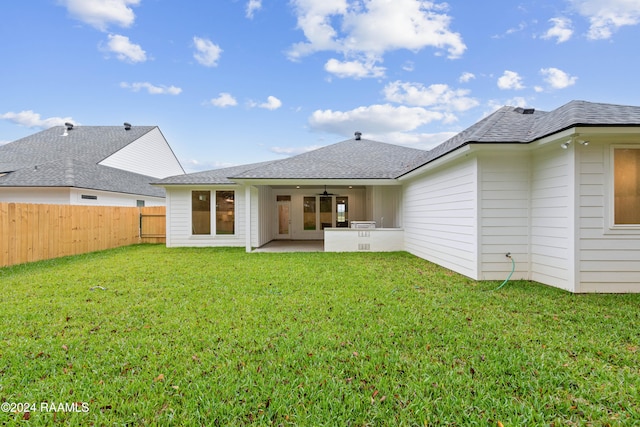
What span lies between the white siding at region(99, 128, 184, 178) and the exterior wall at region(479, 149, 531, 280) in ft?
66.2

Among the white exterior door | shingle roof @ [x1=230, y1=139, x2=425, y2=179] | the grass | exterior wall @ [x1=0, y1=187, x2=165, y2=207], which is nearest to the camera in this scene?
the grass

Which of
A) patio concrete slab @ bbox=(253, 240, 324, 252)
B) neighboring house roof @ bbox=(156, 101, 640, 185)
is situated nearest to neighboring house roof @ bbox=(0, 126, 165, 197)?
neighboring house roof @ bbox=(156, 101, 640, 185)

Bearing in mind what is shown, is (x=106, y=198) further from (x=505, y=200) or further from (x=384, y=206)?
(x=505, y=200)

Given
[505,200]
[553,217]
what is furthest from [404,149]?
[553,217]

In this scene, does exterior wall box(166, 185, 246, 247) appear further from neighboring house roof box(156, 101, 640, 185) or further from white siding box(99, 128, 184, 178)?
white siding box(99, 128, 184, 178)

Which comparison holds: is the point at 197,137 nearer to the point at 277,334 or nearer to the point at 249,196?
the point at 249,196

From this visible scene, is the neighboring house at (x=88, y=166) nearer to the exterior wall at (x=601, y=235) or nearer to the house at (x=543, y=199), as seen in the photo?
the house at (x=543, y=199)

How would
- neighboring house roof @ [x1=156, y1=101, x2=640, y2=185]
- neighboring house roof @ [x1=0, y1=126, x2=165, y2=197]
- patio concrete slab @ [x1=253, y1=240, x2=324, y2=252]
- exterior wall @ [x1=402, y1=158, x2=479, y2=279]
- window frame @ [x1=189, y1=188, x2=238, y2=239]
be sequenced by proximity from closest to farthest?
1. neighboring house roof @ [x1=156, y1=101, x2=640, y2=185]
2. exterior wall @ [x1=402, y1=158, x2=479, y2=279]
3. patio concrete slab @ [x1=253, y1=240, x2=324, y2=252]
4. window frame @ [x1=189, y1=188, x2=238, y2=239]
5. neighboring house roof @ [x1=0, y1=126, x2=165, y2=197]

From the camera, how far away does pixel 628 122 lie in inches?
179

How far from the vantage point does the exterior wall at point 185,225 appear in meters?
11.7

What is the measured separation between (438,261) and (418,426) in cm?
627

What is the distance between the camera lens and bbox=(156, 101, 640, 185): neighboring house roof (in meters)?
5.01

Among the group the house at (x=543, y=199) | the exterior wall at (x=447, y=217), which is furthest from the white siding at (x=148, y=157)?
the house at (x=543, y=199)

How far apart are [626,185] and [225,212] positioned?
1149 cm
